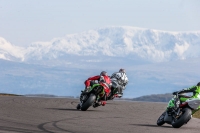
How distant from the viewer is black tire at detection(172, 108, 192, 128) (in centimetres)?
2230

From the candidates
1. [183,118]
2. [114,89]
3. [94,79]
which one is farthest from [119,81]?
[183,118]

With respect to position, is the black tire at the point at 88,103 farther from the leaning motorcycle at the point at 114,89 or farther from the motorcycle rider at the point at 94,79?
the leaning motorcycle at the point at 114,89

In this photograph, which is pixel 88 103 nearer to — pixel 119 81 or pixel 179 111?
pixel 179 111

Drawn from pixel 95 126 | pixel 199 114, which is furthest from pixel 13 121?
pixel 199 114

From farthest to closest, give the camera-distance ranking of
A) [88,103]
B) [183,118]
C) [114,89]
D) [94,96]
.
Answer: [114,89] < [94,96] < [88,103] < [183,118]

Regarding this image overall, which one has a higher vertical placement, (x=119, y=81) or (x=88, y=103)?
(x=119, y=81)

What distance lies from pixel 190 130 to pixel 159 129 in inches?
41.1

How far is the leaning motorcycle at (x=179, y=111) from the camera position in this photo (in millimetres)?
22373

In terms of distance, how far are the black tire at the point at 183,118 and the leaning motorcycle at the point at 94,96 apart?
324 inches

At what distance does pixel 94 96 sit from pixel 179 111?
8293mm

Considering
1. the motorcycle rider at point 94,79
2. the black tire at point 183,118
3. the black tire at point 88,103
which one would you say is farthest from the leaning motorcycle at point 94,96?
the black tire at point 183,118

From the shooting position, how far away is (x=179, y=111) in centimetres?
2292

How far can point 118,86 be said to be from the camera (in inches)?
1527

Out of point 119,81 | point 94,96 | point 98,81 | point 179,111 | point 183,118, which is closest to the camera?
point 183,118
